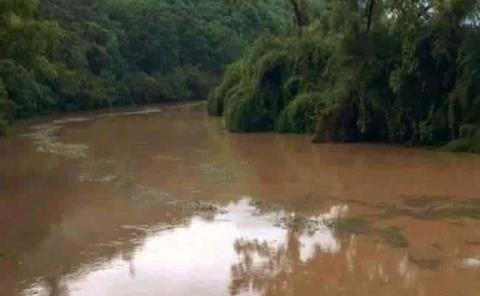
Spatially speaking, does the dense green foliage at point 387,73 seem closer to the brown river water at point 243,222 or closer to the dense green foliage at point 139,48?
the brown river water at point 243,222

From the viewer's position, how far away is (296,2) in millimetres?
31875

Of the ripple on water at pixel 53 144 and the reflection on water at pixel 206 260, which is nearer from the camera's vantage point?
the reflection on water at pixel 206 260

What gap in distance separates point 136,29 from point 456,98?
138ft

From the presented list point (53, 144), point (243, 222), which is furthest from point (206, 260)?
point (53, 144)

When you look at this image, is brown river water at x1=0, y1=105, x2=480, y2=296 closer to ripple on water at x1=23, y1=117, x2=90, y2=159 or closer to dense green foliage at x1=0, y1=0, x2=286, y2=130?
ripple on water at x1=23, y1=117, x2=90, y2=159

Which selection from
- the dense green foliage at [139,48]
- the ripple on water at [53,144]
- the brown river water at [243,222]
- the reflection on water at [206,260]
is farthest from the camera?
the dense green foliage at [139,48]

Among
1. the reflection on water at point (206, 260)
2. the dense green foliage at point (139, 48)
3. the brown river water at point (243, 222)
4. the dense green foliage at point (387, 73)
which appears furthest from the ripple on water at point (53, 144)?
the reflection on water at point (206, 260)

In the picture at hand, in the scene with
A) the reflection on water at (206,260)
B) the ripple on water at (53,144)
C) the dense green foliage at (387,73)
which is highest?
the dense green foliage at (387,73)

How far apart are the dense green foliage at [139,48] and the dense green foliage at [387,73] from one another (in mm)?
12882

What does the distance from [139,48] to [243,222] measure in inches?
1986

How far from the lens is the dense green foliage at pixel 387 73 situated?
2252cm

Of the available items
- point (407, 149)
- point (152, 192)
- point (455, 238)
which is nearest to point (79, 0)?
point (407, 149)

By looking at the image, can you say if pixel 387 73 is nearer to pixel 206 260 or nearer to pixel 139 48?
pixel 206 260

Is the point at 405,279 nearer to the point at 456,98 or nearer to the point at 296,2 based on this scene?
the point at 456,98
